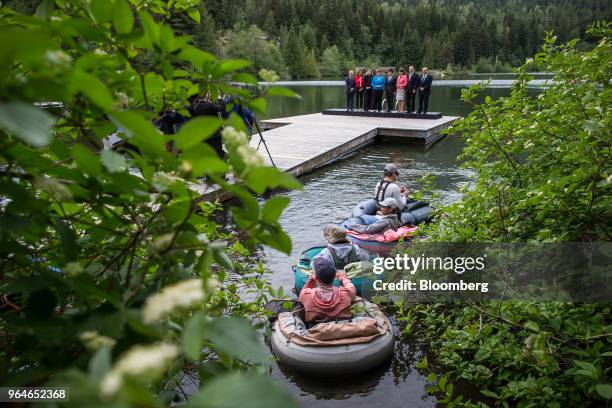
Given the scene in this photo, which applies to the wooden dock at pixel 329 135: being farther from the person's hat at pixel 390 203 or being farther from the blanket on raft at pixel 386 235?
the blanket on raft at pixel 386 235

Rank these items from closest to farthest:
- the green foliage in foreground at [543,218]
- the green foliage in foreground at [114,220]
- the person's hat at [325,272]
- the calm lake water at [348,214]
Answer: the green foliage in foreground at [114,220], the green foliage in foreground at [543,218], the calm lake water at [348,214], the person's hat at [325,272]

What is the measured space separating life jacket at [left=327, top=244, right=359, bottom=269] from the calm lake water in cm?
83

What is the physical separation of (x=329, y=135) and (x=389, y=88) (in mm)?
5131

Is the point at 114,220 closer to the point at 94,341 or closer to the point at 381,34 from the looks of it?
the point at 94,341

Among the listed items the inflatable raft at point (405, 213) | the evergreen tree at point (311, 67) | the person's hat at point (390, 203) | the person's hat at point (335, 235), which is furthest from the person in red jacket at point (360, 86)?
the evergreen tree at point (311, 67)

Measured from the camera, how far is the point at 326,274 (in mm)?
4766

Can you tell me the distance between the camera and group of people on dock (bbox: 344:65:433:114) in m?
17.4

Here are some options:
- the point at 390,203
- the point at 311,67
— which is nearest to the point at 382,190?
the point at 390,203

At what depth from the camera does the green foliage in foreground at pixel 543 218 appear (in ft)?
8.34

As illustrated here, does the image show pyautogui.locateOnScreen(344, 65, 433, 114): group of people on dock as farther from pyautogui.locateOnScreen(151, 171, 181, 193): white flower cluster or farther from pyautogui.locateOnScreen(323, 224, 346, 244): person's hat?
pyautogui.locateOnScreen(151, 171, 181, 193): white flower cluster

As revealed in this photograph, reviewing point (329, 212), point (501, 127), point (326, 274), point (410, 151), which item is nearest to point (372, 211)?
point (329, 212)

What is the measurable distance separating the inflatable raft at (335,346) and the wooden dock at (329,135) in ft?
20.5

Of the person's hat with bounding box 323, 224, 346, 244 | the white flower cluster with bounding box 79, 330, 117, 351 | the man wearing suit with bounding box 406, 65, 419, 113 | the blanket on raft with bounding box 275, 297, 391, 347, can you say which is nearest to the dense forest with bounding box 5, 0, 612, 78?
the man wearing suit with bounding box 406, 65, 419, 113

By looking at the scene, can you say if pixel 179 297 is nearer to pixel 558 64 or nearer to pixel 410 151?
pixel 558 64
